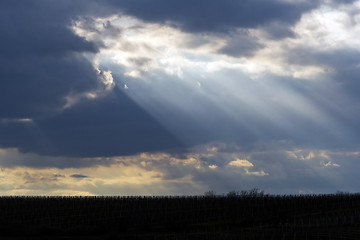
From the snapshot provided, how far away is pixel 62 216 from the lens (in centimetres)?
9050

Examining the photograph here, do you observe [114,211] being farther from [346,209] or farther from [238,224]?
[346,209]

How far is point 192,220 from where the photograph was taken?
87.3 m

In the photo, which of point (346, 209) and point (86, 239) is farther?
point (346, 209)

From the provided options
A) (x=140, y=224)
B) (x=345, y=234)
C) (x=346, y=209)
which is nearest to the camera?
(x=345, y=234)

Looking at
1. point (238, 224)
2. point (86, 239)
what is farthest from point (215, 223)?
point (86, 239)

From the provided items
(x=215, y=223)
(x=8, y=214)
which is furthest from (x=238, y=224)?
(x=8, y=214)

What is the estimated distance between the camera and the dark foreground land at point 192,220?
62.5 meters

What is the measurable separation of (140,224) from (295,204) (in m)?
49.1

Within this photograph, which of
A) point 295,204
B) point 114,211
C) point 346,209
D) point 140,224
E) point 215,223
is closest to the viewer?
point 140,224

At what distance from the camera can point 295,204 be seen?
113688 millimetres

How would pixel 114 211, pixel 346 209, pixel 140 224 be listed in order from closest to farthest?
pixel 140 224 → pixel 114 211 → pixel 346 209

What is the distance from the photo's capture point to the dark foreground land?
6253 centimetres

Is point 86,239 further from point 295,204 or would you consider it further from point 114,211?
point 295,204

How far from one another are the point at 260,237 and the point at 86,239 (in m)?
22.2
